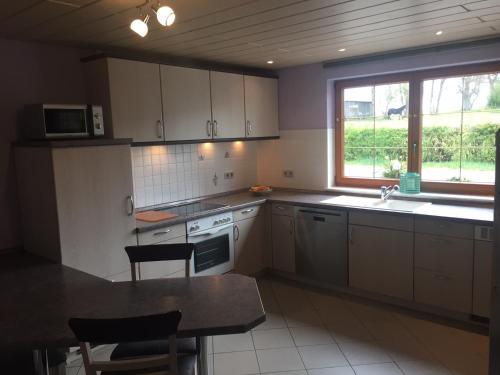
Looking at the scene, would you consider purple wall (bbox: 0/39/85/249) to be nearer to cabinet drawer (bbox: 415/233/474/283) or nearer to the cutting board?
the cutting board

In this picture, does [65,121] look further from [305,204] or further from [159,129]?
[305,204]

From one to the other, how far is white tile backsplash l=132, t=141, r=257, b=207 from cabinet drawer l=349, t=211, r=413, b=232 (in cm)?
154

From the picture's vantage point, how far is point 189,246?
235 centimetres

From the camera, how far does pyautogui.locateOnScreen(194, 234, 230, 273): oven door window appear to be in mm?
3686

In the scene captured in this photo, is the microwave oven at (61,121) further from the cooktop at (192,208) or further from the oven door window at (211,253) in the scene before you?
the oven door window at (211,253)

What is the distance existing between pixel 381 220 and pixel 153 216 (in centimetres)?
195

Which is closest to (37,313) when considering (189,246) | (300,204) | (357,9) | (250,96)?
(189,246)

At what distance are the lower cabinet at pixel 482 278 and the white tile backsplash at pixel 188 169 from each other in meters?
2.56

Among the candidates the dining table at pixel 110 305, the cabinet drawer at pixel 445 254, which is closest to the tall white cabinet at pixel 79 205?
the dining table at pixel 110 305

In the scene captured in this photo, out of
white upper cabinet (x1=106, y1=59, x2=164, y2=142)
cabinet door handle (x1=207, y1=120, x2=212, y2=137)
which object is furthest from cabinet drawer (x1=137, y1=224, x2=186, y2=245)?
cabinet door handle (x1=207, y1=120, x2=212, y2=137)

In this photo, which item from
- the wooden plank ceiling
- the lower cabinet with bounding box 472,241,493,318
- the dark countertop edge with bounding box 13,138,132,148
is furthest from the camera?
the lower cabinet with bounding box 472,241,493,318

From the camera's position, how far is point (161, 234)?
3.35 meters

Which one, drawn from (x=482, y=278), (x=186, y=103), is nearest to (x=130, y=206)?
(x=186, y=103)

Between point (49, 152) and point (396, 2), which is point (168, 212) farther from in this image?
point (396, 2)
